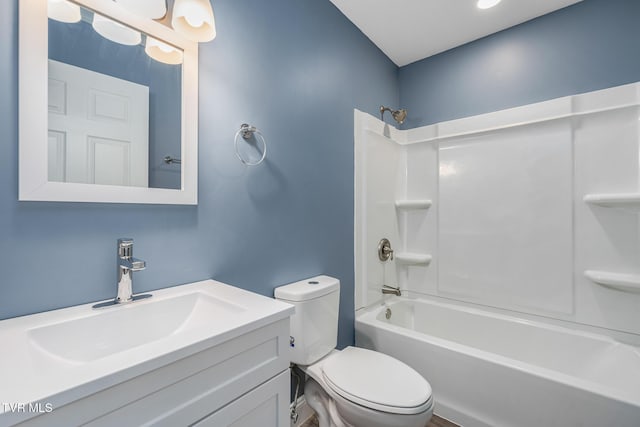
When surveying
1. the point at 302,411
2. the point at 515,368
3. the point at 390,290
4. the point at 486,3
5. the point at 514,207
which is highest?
the point at 486,3

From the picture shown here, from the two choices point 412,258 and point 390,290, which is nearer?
point 390,290

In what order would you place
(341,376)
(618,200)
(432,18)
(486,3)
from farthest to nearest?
(432,18)
(486,3)
(618,200)
(341,376)

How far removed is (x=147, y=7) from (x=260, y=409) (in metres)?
1.40

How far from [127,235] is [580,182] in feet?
8.09

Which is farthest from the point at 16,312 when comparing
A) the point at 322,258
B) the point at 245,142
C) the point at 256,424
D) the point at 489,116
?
the point at 489,116

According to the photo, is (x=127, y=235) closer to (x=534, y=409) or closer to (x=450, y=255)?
(x=534, y=409)

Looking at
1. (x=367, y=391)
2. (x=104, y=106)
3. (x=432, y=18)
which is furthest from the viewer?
(x=432, y=18)

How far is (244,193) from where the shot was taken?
1307 mm

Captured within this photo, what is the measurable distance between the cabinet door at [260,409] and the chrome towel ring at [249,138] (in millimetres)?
899

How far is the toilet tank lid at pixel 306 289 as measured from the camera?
1360 millimetres

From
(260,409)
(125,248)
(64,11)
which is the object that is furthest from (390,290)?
(64,11)

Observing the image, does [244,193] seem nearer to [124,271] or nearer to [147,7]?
[124,271]

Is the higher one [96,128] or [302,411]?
[96,128]

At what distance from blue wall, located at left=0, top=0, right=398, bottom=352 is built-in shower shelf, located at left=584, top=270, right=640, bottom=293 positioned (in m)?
1.47
